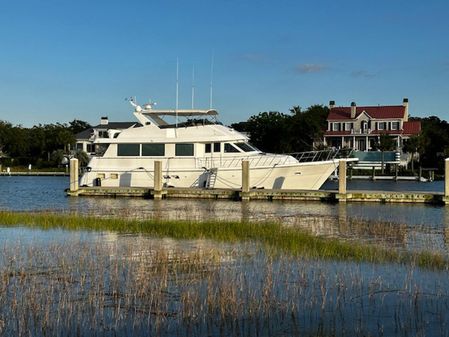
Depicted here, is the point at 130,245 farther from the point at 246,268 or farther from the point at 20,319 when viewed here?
the point at 20,319

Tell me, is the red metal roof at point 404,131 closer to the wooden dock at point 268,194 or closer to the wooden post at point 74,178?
the wooden dock at point 268,194

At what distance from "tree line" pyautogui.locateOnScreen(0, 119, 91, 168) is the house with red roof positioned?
3583 cm

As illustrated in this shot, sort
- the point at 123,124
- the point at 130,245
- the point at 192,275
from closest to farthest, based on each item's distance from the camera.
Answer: the point at 192,275 < the point at 130,245 < the point at 123,124

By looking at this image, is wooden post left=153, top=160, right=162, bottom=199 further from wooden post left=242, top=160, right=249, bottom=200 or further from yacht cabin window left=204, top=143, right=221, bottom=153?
wooden post left=242, top=160, right=249, bottom=200

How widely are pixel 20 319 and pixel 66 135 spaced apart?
271 feet

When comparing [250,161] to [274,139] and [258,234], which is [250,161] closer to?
[258,234]

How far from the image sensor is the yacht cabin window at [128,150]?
1486 inches

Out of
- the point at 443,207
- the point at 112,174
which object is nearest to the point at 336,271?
the point at 443,207

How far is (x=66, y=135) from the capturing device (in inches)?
3497

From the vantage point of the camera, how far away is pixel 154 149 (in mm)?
37188

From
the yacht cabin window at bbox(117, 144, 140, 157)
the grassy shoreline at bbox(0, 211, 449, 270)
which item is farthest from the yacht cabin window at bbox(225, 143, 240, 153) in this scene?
the grassy shoreline at bbox(0, 211, 449, 270)

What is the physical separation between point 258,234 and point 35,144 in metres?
82.7

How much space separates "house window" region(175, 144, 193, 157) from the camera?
1442 inches

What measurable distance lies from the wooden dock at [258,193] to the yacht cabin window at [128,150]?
8.81 ft
